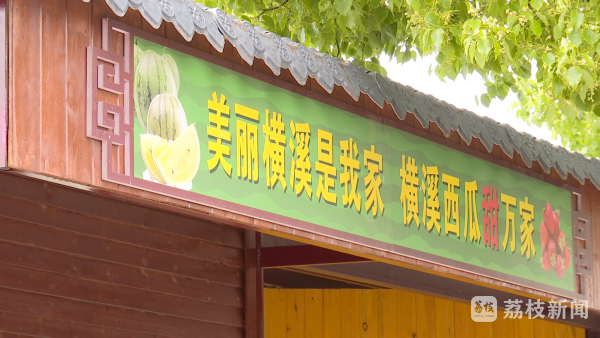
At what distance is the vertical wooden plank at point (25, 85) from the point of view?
3.31 m

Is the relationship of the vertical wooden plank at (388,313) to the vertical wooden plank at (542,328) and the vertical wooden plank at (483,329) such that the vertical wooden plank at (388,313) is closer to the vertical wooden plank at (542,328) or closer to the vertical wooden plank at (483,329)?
the vertical wooden plank at (483,329)

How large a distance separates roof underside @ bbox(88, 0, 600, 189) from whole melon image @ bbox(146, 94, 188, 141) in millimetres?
286

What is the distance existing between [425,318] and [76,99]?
532 cm

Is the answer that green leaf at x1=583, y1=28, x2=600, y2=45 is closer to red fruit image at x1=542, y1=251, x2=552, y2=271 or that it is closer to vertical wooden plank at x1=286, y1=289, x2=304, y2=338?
red fruit image at x1=542, y1=251, x2=552, y2=271

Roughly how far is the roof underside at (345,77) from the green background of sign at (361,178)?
0.54ft

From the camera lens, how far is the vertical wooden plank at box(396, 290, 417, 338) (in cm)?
823

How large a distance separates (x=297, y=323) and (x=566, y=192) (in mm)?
2749

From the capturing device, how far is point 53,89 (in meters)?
3.48

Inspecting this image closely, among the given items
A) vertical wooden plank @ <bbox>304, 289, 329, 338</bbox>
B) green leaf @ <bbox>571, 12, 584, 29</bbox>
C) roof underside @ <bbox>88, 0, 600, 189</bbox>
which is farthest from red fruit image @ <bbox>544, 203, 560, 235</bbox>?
vertical wooden plank @ <bbox>304, 289, 329, 338</bbox>

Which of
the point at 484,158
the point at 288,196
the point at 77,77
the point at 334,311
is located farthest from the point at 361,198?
the point at 334,311

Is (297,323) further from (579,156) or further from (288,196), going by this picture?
(288,196)

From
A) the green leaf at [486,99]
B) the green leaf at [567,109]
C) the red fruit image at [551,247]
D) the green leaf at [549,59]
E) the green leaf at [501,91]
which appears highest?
the green leaf at [501,91]

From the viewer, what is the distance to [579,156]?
6.72 m

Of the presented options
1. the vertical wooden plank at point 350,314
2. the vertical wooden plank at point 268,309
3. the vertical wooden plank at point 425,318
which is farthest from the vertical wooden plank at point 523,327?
the vertical wooden plank at point 268,309
